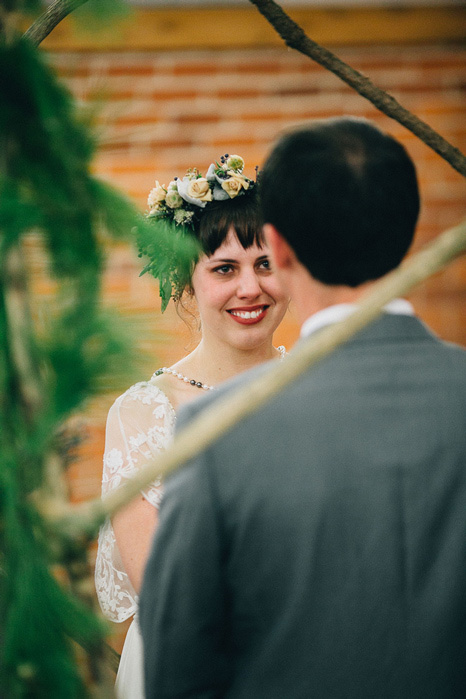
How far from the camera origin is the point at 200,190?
2.04 metres

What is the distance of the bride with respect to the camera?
6.56 feet

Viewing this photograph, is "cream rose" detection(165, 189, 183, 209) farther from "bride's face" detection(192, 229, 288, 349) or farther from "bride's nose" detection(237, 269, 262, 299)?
"bride's nose" detection(237, 269, 262, 299)

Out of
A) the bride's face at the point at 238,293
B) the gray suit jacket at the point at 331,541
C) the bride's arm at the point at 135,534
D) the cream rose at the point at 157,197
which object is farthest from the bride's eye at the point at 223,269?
the gray suit jacket at the point at 331,541

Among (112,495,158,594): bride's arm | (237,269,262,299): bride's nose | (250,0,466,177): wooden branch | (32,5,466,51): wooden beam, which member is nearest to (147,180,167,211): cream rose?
(237,269,262,299): bride's nose

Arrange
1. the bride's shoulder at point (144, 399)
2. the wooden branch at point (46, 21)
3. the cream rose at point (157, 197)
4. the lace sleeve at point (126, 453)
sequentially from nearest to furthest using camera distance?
the wooden branch at point (46, 21), the lace sleeve at point (126, 453), the bride's shoulder at point (144, 399), the cream rose at point (157, 197)

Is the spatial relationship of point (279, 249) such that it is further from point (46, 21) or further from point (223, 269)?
point (223, 269)

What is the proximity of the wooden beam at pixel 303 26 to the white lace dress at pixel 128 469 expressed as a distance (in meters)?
2.28

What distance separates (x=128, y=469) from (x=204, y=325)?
522 millimetres

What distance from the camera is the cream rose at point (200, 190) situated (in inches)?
80.4

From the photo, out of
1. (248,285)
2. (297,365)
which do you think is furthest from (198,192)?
(297,365)

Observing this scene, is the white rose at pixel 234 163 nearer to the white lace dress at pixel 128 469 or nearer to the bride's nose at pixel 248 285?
the bride's nose at pixel 248 285

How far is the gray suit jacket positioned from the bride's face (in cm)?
111

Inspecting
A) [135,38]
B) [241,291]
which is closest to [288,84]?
[135,38]

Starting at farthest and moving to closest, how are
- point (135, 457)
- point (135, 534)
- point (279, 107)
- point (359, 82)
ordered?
1. point (279, 107)
2. point (135, 457)
3. point (135, 534)
4. point (359, 82)
